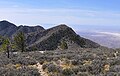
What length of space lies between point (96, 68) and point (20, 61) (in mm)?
10842

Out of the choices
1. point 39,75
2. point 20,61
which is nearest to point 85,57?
point 20,61

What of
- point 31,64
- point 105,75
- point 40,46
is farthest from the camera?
point 40,46

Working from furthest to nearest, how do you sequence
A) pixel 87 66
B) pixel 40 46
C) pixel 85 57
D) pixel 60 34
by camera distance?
pixel 60 34
pixel 40 46
pixel 85 57
pixel 87 66

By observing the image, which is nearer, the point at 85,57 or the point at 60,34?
the point at 85,57

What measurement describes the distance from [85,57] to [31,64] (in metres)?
7.28

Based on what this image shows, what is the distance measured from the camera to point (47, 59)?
39656 millimetres

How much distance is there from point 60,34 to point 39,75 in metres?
123

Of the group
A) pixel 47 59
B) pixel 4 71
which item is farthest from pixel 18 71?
pixel 47 59

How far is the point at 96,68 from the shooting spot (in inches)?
1174

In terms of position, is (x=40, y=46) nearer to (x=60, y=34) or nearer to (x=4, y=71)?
(x=60, y=34)

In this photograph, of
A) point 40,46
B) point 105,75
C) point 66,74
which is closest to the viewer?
point 105,75

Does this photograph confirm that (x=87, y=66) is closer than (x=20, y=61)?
Yes

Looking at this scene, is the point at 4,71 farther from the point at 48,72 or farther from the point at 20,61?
the point at 20,61

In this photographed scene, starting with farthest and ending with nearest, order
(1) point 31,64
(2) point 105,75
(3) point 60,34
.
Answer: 1. (3) point 60,34
2. (1) point 31,64
3. (2) point 105,75
